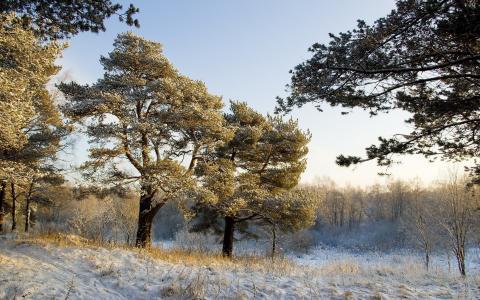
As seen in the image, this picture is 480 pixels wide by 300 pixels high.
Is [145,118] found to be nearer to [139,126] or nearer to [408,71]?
[139,126]

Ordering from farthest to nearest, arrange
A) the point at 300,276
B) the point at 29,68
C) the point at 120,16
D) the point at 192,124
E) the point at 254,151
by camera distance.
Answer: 1. the point at 254,151
2. the point at 192,124
3. the point at 29,68
4. the point at 300,276
5. the point at 120,16

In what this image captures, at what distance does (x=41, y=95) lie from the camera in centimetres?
1794

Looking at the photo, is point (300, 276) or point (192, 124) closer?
point (300, 276)

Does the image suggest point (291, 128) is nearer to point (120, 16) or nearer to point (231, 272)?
point (231, 272)

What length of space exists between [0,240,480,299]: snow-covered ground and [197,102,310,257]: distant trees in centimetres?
759

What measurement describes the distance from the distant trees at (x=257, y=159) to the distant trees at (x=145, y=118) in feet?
9.05

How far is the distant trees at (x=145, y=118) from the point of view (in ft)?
42.7

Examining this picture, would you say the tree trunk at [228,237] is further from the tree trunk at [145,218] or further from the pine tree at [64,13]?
the pine tree at [64,13]

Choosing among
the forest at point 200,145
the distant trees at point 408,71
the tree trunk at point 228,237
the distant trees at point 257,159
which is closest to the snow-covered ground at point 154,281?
the forest at point 200,145

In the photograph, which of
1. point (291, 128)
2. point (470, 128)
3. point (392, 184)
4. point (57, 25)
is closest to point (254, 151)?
point (291, 128)

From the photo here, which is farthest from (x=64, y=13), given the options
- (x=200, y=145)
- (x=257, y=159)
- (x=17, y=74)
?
(x=257, y=159)

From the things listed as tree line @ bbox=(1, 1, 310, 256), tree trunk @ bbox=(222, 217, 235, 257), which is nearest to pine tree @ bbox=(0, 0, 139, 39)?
tree line @ bbox=(1, 1, 310, 256)

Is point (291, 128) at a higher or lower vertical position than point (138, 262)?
higher

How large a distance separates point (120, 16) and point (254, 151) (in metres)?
13.4
